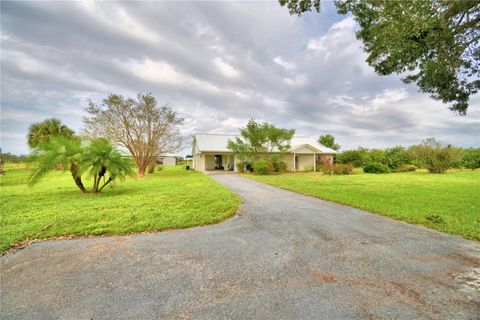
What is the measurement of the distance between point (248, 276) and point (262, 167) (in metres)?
18.5

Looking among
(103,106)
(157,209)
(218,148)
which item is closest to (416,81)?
(157,209)

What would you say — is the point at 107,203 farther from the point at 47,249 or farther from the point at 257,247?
the point at 257,247

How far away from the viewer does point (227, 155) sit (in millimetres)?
28422

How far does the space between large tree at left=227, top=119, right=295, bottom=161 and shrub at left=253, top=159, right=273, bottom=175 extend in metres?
1.87

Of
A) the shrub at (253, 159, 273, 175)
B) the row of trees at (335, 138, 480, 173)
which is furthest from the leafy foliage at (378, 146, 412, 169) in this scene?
the shrub at (253, 159, 273, 175)

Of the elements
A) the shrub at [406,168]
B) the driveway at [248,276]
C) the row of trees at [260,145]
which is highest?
the row of trees at [260,145]

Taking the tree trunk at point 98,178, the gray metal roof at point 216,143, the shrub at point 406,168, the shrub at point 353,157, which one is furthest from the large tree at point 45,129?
the shrub at point 406,168

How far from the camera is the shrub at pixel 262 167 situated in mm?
21520

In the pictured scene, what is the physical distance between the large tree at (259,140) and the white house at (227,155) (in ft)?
6.90

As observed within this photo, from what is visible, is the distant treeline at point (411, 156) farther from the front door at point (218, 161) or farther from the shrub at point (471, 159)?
the front door at point (218, 161)

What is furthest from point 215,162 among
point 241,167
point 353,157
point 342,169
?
point 353,157

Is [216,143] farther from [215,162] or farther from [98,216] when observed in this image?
[98,216]

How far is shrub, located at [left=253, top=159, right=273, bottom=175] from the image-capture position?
21.5 meters

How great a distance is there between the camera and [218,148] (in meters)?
26.4
